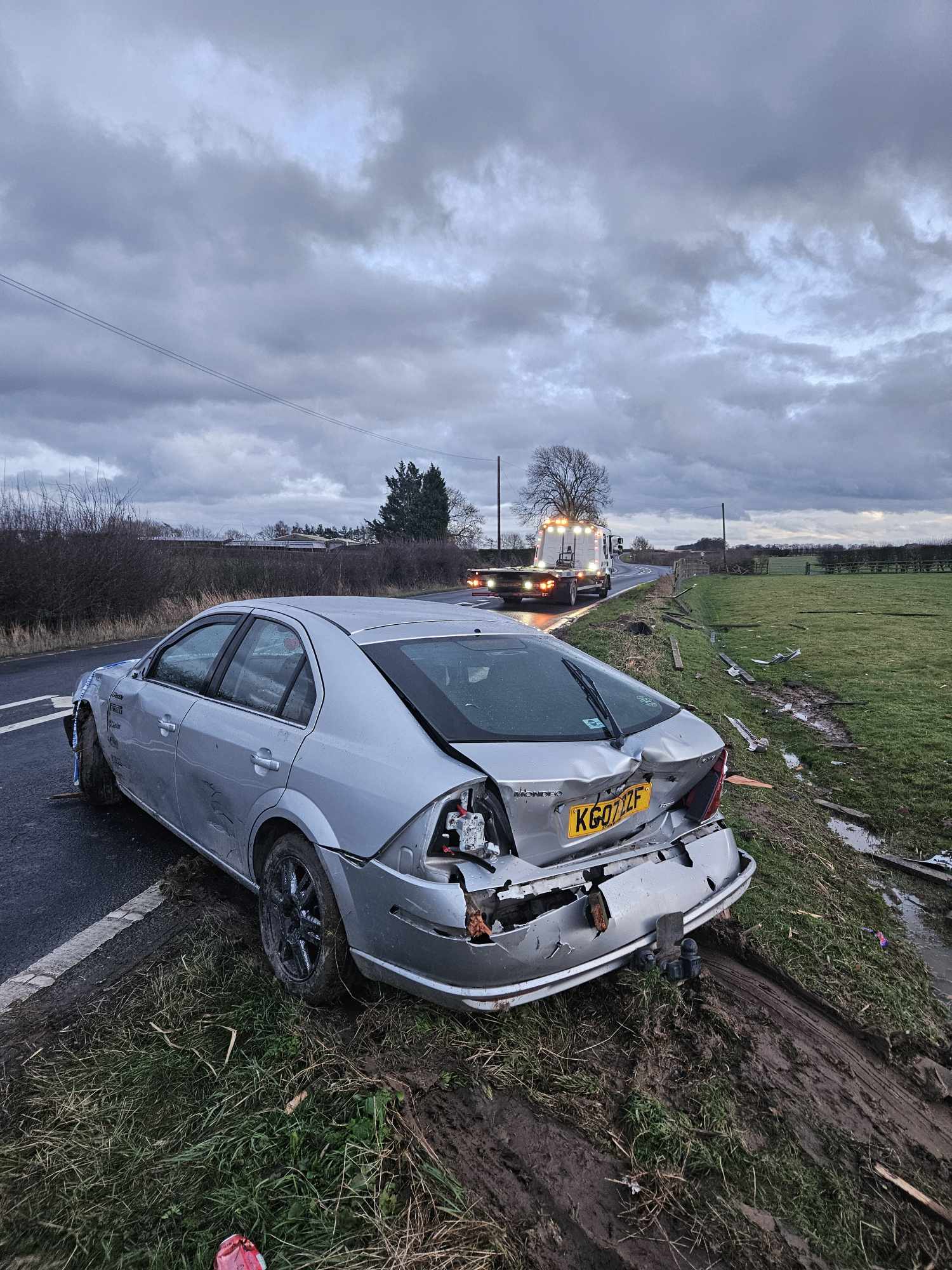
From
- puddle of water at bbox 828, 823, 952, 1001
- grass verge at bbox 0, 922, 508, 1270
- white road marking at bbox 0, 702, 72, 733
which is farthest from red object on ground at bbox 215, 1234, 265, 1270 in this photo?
white road marking at bbox 0, 702, 72, 733

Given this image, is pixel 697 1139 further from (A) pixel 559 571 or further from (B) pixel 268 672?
(A) pixel 559 571

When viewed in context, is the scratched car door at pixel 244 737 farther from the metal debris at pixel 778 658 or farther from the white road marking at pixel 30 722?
the metal debris at pixel 778 658

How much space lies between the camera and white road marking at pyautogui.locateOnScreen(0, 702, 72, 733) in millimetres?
6922

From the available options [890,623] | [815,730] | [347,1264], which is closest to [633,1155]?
[347,1264]

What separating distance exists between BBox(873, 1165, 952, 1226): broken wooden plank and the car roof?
2418mm

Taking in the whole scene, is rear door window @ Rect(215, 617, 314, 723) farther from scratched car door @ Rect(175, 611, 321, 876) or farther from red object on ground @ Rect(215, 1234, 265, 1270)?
red object on ground @ Rect(215, 1234, 265, 1270)

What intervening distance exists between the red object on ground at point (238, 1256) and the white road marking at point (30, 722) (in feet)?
19.5

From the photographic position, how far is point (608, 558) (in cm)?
2769

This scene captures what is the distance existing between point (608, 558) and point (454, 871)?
85.9ft

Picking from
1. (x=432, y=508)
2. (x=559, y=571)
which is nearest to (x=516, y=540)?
(x=432, y=508)

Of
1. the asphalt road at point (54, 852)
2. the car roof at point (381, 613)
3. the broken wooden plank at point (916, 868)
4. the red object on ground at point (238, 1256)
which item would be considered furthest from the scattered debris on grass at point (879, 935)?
the red object on ground at point (238, 1256)

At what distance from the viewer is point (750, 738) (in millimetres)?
8062

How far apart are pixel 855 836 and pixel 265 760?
16.0 feet

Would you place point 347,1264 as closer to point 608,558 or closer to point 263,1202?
point 263,1202
